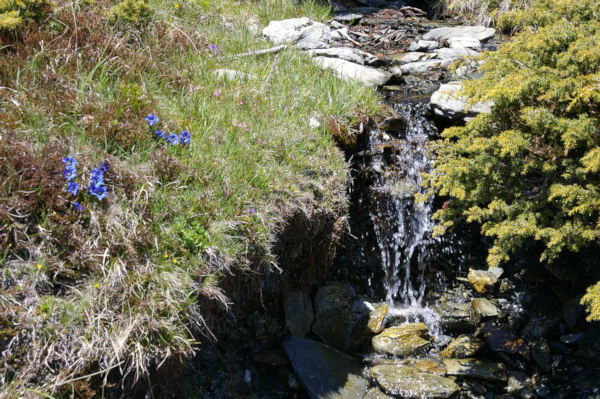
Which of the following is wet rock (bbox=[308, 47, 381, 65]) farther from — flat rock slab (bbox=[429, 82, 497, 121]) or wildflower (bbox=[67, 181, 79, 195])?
wildflower (bbox=[67, 181, 79, 195])

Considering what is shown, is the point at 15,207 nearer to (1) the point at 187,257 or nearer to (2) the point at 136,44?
(1) the point at 187,257

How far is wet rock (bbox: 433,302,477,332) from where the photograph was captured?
196 inches

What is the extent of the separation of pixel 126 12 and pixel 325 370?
3.95 meters

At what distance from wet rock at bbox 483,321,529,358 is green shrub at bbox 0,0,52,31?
16.6 ft

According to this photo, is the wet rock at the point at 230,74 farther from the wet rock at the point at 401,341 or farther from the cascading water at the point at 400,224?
the wet rock at the point at 401,341

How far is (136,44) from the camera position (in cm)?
490

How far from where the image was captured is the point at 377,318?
16.2 feet

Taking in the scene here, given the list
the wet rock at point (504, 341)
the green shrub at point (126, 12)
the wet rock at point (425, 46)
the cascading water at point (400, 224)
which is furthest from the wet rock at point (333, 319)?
the wet rock at point (425, 46)

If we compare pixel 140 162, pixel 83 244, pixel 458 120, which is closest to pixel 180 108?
pixel 140 162

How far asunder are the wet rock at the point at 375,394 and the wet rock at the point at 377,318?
0.66 meters

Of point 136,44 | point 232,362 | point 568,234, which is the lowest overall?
point 232,362

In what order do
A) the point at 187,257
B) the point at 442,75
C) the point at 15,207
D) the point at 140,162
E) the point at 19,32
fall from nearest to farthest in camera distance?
the point at 15,207, the point at 187,257, the point at 140,162, the point at 19,32, the point at 442,75

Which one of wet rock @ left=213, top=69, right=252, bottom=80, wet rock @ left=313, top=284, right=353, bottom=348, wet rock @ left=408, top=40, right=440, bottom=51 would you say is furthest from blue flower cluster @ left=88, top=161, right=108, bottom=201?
wet rock @ left=408, top=40, right=440, bottom=51

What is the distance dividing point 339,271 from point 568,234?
7.35ft
